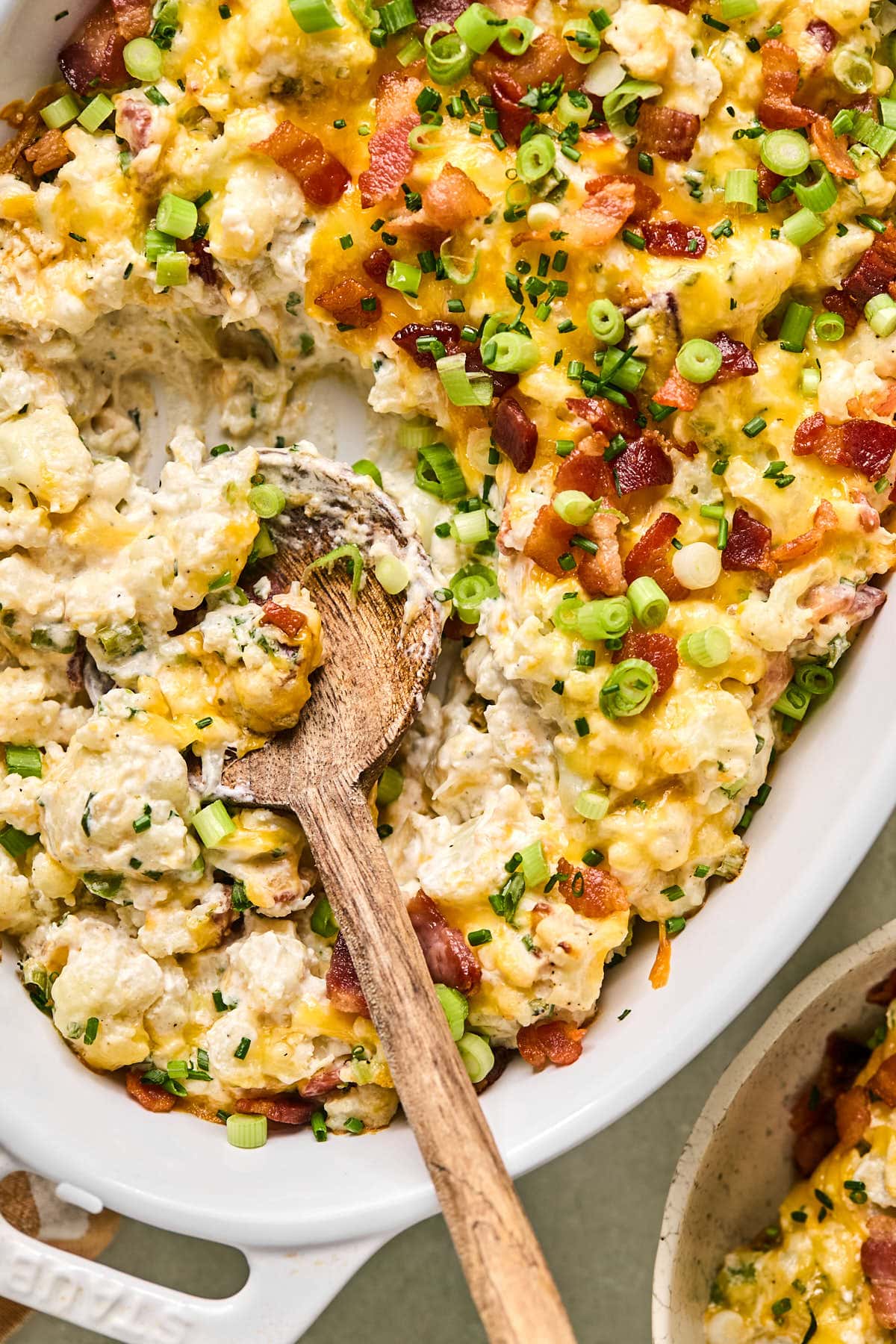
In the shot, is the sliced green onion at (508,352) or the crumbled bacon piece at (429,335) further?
the crumbled bacon piece at (429,335)

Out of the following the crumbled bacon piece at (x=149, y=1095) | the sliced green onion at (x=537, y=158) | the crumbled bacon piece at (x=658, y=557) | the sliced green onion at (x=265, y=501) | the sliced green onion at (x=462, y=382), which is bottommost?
the crumbled bacon piece at (x=149, y=1095)

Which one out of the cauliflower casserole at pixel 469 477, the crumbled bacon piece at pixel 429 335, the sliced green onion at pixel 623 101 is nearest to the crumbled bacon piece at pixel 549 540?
the cauliflower casserole at pixel 469 477

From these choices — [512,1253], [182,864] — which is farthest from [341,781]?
[512,1253]

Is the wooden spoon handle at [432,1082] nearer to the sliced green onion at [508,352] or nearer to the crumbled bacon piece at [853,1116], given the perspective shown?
the sliced green onion at [508,352]

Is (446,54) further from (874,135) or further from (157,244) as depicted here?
(874,135)

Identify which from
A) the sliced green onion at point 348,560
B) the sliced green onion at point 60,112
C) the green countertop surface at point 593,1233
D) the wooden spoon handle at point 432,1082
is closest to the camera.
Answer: the wooden spoon handle at point 432,1082

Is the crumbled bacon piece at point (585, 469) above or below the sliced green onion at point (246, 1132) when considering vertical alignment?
above

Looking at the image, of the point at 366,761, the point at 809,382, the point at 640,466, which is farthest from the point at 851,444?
the point at 366,761

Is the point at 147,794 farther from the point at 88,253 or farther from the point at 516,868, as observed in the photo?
the point at 88,253

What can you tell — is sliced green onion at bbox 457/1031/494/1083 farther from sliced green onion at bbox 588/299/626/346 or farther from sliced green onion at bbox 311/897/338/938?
sliced green onion at bbox 588/299/626/346
